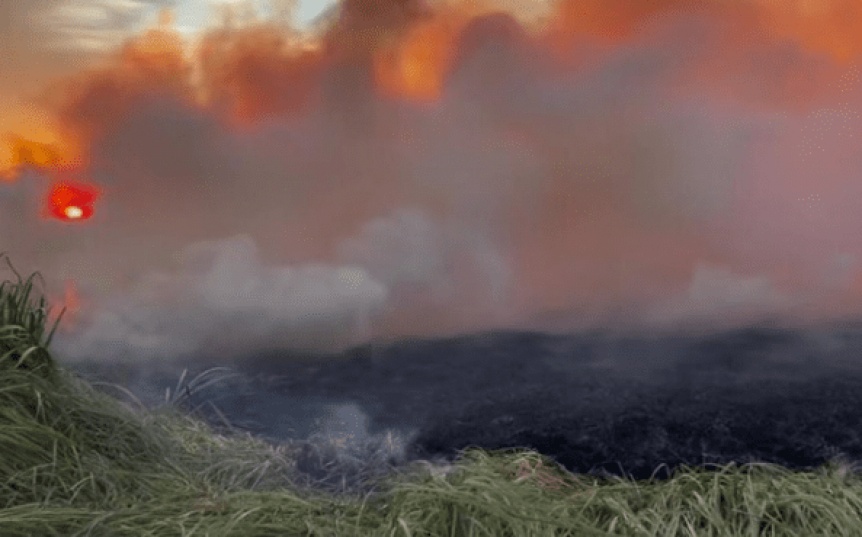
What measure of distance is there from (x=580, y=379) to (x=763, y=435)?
4.03 feet

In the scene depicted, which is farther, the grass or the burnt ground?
the burnt ground

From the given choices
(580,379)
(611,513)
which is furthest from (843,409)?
(611,513)

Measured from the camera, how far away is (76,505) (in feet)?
12.6

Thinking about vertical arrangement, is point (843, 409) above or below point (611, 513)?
above

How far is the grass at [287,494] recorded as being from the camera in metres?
3.33

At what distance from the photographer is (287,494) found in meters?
3.68

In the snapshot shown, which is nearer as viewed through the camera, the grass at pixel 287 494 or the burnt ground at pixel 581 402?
the grass at pixel 287 494

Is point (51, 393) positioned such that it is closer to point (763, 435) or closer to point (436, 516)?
point (436, 516)

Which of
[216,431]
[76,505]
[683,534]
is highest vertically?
[216,431]

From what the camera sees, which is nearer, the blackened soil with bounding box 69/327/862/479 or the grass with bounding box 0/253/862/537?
the grass with bounding box 0/253/862/537

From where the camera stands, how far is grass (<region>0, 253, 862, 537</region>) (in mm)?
3334

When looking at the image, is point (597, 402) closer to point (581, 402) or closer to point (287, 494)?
point (581, 402)

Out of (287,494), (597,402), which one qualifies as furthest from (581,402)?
(287,494)

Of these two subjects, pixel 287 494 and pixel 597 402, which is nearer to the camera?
pixel 287 494
